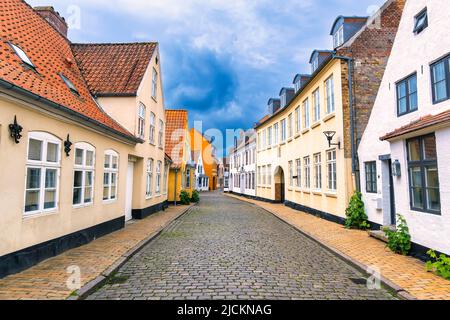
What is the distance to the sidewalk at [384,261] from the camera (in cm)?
480

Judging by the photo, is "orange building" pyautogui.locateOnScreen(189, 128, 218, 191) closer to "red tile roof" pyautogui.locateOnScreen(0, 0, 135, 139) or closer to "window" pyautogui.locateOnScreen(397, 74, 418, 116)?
"red tile roof" pyautogui.locateOnScreen(0, 0, 135, 139)

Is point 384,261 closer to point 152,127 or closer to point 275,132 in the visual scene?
point 152,127

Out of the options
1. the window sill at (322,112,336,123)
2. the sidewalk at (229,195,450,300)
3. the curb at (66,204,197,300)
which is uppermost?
the window sill at (322,112,336,123)

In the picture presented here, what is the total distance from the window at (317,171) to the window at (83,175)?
10576 mm

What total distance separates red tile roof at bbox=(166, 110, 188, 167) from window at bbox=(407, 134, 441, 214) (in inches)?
655

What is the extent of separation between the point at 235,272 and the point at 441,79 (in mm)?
6122

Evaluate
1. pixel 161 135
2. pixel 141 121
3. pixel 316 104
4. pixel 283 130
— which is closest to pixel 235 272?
pixel 141 121

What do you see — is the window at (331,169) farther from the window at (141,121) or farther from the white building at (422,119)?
the window at (141,121)

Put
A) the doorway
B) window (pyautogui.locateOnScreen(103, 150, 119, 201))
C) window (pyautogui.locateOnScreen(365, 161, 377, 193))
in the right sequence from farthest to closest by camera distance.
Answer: the doorway < window (pyautogui.locateOnScreen(365, 161, 377, 193)) < window (pyautogui.locateOnScreen(103, 150, 119, 201))

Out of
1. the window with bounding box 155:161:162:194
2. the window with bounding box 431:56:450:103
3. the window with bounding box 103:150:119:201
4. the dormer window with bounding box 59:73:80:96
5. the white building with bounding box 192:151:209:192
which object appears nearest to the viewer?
the window with bounding box 431:56:450:103

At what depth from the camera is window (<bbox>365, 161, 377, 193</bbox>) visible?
10367mm

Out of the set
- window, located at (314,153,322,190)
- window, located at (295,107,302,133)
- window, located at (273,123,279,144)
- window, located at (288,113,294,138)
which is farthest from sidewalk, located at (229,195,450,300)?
window, located at (273,123,279,144)

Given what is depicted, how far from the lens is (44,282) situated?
4.94m

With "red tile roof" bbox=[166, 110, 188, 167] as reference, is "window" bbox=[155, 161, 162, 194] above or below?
below
